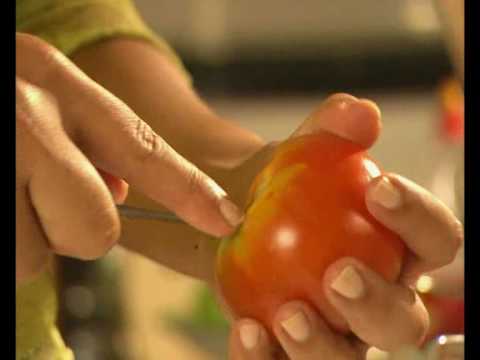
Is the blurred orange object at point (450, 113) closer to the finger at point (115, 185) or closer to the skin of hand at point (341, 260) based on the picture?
the skin of hand at point (341, 260)

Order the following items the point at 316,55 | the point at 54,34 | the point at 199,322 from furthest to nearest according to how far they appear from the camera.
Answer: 1. the point at 316,55
2. the point at 199,322
3. the point at 54,34

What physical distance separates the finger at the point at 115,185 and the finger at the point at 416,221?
10 cm

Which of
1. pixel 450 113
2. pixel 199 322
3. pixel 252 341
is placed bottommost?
pixel 199 322

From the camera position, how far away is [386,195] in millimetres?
388

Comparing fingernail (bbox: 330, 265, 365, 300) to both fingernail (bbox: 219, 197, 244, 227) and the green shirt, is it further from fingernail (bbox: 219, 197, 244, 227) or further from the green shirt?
the green shirt

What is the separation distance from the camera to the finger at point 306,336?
0.38m

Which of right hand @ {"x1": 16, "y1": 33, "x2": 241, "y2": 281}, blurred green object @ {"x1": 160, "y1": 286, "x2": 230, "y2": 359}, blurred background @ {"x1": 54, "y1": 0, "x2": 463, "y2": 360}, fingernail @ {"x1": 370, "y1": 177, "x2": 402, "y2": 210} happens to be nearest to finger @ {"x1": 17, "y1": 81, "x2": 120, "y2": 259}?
right hand @ {"x1": 16, "y1": 33, "x2": 241, "y2": 281}

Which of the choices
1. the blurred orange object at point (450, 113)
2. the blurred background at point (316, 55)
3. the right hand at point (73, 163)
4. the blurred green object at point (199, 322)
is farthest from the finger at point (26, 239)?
the blurred background at point (316, 55)

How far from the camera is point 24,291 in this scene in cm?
46

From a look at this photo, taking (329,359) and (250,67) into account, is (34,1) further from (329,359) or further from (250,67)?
(250,67)

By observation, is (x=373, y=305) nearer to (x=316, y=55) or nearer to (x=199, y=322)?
(x=199, y=322)

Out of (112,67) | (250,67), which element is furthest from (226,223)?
(250,67)

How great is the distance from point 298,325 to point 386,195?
0.21ft

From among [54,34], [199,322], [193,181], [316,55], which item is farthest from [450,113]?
[193,181]
